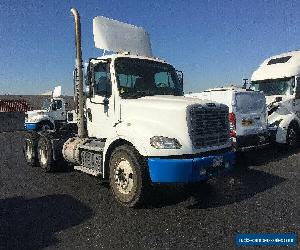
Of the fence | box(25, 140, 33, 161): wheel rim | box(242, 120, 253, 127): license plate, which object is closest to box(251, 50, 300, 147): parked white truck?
box(242, 120, 253, 127): license plate

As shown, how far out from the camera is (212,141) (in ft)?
19.9

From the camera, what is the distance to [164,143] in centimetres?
550

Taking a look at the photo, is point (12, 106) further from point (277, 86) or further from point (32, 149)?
point (277, 86)

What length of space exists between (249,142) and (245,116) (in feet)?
2.61

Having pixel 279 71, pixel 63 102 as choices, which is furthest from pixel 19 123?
pixel 279 71

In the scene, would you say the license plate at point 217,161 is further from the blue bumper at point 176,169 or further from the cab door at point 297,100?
the cab door at point 297,100

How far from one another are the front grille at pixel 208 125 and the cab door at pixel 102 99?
5.73ft

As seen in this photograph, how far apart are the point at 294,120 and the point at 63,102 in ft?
53.4

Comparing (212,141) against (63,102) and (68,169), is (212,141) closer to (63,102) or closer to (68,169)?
(68,169)

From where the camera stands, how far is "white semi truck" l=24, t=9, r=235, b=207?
5.53 metres

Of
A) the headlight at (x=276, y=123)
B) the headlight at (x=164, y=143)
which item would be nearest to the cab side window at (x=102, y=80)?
the headlight at (x=164, y=143)

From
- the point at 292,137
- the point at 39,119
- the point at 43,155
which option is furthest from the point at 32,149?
the point at 39,119

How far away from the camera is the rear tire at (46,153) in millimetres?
8828

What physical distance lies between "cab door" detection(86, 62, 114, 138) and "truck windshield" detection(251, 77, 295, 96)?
27.6 feet
